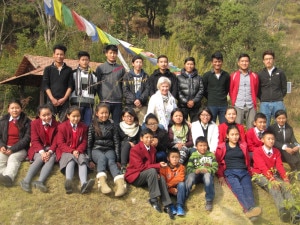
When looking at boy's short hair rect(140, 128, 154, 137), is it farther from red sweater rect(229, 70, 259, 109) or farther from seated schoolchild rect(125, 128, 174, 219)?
red sweater rect(229, 70, 259, 109)

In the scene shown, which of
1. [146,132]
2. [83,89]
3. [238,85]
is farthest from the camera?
[238,85]

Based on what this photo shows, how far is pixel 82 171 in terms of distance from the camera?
4.43 metres

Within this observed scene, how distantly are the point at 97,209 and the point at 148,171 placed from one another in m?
0.77

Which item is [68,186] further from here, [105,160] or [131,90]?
[131,90]

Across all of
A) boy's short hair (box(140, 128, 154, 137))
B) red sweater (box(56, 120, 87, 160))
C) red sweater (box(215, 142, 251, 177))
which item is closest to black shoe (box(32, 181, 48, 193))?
red sweater (box(56, 120, 87, 160))

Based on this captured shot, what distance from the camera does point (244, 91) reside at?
5594 millimetres

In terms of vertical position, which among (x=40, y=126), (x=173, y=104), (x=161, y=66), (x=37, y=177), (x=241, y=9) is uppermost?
(x=241, y=9)

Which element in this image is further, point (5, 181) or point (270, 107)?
point (270, 107)

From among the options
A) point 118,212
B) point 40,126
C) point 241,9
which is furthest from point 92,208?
point 241,9

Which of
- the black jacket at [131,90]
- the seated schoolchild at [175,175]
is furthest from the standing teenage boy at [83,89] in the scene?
the seated schoolchild at [175,175]

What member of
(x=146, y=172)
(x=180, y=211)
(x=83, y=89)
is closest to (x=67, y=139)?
(x=83, y=89)

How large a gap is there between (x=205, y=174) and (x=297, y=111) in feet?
36.8

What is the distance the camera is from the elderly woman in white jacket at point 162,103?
17.3 feet

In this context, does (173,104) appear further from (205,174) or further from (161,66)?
(205,174)
